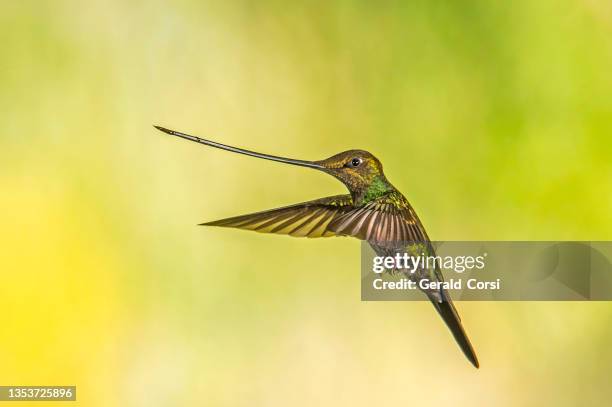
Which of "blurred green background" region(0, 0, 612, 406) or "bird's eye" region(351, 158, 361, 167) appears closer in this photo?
"bird's eye" region(351, 158, 361, 167)

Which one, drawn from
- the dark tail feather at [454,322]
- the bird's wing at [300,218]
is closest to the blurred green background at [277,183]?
the dark tail feather at [454,322]

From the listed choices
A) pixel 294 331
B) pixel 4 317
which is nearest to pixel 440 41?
pixel 294 331

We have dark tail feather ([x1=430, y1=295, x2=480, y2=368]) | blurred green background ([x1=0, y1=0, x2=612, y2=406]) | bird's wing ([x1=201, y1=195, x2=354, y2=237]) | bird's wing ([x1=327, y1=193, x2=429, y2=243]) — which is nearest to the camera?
bird's wing ([x1=327, y1=193, x2=429, y2=243])

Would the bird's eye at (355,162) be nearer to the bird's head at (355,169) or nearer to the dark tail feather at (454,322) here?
the bird's head at (355,169)

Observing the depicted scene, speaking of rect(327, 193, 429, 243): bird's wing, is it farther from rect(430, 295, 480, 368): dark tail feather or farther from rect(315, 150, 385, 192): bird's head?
rect(430, 295, 480, 368): dark tail feather

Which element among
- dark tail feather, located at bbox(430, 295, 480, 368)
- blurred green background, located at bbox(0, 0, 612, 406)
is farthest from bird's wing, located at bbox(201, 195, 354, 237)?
blurred green background, located at bbox(0, 0, 612, 406)

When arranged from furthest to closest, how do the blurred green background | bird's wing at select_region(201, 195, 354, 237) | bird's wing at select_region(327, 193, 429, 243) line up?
1. the blurred green background
2. bird's wing at select_region(201, 195, 354, 237)
3. bird's wing at select_region(327, 193, 429, 243)

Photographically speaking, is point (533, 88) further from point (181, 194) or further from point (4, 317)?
point (4, 317)

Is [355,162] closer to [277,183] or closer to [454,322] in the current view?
[454,322]
